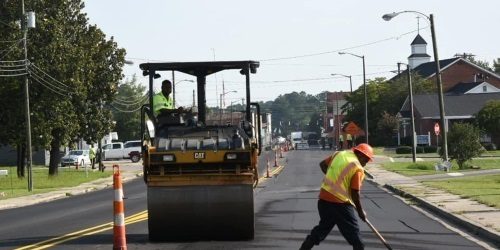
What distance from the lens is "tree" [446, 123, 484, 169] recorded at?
130 feet

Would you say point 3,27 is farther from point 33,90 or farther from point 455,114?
point 455,114

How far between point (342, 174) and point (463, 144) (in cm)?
3225

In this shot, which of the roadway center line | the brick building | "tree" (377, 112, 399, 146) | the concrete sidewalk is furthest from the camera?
"tree" (377, 112, 399, 146)

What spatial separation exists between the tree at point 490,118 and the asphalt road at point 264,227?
4626cm

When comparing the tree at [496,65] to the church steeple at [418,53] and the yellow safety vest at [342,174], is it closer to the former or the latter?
the church steeple at [418,53]

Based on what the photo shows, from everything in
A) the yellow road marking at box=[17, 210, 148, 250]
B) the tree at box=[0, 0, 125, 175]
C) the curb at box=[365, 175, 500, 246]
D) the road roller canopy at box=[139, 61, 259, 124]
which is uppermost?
the tree at box=[0, 0, 125, 175]

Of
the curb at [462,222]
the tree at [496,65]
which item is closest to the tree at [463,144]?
the curb at [462,222]

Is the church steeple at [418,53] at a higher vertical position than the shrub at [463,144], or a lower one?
higher

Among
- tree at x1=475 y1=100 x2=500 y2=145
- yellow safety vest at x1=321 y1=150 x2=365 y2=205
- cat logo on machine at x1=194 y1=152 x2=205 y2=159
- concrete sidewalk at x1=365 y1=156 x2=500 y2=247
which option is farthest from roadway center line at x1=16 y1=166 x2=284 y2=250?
tree at x1=475 y1=100 x2=500 y2=145

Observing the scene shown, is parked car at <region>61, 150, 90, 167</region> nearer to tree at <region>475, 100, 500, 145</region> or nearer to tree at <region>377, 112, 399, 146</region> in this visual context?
tree at <region>377, 112, 399, 146</region>

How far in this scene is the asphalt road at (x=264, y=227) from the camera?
12445mm

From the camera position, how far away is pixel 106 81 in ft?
159

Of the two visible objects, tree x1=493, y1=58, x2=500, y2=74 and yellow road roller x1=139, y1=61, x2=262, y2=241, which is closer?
yellow road roller x1=139, y1=61, x2=262, y2=241

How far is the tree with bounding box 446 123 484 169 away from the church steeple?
272ft
